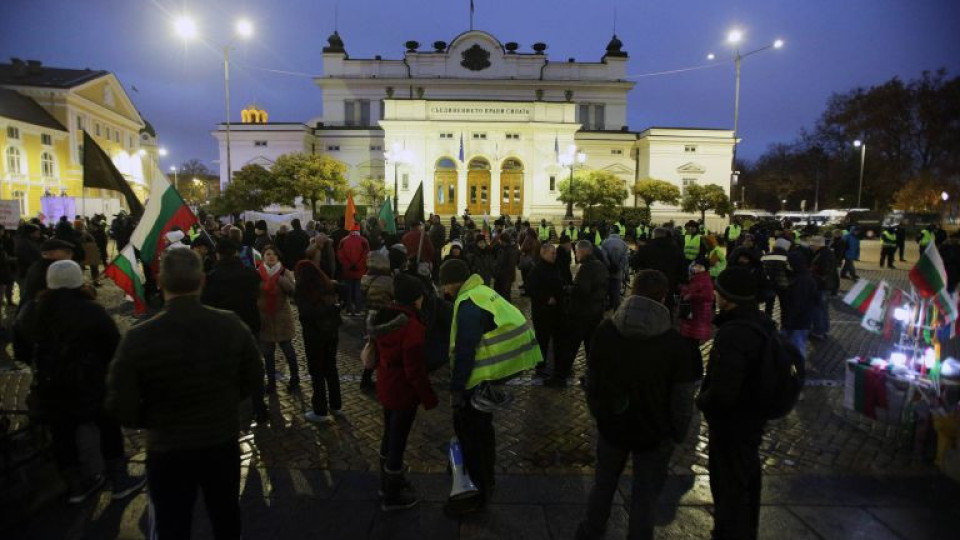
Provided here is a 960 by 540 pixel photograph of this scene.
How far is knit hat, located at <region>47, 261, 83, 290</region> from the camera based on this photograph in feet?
12.9

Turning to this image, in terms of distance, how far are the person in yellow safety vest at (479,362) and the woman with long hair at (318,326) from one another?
2.25m

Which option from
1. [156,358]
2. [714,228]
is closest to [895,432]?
[156,358]

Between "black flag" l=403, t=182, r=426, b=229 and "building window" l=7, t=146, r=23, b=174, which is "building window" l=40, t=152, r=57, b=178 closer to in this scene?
"building window" l=7, t=146, r=23, b=174

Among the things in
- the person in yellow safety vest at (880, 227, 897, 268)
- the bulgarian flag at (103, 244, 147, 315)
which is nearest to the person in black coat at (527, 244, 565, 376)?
the bulgarian flag at (103, 244, 147, 315)

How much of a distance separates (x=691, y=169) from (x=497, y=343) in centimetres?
4917

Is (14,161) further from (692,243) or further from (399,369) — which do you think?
(399,369)

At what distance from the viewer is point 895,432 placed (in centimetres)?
540

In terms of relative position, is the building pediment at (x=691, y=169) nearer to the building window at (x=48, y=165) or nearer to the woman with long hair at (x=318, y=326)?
the woman with long hair at (x=318, y=326)

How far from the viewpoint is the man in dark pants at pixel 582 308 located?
22.3ft

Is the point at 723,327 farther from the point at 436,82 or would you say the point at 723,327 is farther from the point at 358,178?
the point at 436,82

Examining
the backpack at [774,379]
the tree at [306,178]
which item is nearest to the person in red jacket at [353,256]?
the backpack at [774,379]

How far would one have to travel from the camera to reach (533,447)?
5.25 metres

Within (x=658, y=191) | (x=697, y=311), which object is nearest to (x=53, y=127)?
(x=658, y=191)

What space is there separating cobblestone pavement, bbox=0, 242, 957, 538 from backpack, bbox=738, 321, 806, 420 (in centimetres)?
128
